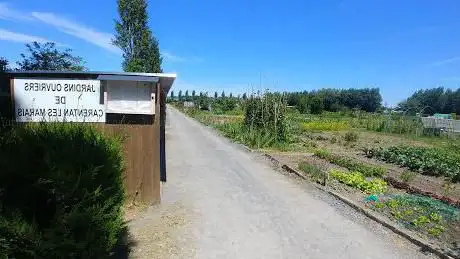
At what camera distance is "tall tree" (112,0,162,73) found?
32.6 m

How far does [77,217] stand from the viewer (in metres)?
3.79

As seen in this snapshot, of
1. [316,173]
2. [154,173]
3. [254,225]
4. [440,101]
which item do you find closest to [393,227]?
[254,225]

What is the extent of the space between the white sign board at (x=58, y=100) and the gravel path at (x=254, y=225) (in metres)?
2.08

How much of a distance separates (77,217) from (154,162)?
423 centimetres

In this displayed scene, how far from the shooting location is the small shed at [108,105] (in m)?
7.36

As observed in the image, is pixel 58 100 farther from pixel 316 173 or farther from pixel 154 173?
pixel 316 173

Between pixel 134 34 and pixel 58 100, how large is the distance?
88.5ft

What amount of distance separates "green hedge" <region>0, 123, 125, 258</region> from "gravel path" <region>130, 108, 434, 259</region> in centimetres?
186

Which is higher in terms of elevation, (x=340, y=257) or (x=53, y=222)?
(x=53, y=222)

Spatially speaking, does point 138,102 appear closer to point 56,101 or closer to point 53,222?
point 56,101

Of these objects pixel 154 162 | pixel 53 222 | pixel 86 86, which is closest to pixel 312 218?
pixel 154 162

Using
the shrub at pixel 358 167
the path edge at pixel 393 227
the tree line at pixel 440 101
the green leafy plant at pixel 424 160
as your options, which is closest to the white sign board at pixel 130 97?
the path edge at pixel 393 227

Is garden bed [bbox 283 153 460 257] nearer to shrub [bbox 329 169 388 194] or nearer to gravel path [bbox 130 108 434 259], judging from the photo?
shrub [bbox 329 169 388 194]

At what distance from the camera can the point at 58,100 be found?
24.4 ft
